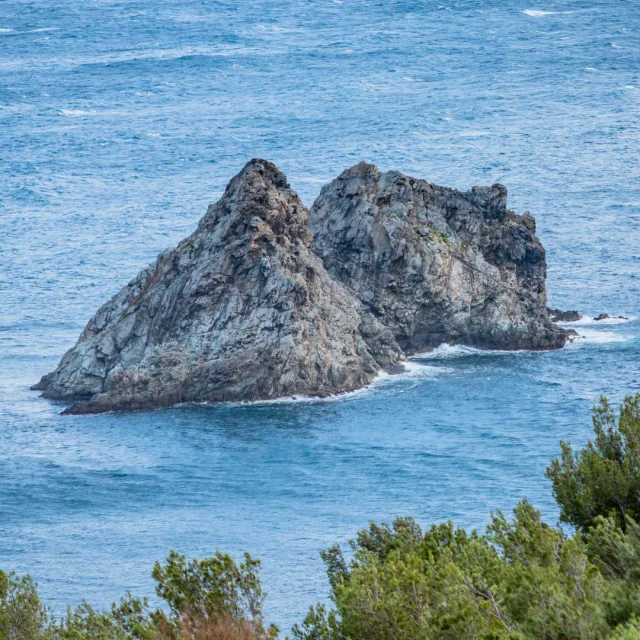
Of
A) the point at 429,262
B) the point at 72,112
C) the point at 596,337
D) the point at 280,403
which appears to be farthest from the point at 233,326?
the point at 72,112

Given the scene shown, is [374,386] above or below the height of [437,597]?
below

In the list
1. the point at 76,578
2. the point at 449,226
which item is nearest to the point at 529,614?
the point at 76,578

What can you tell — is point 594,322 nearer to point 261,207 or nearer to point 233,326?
point 261,207

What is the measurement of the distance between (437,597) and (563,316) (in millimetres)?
79207

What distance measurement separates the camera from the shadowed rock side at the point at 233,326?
3681 inches

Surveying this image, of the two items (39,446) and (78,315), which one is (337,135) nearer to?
(78,315)

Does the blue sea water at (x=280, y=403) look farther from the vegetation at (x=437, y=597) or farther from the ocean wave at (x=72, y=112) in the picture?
the vegetation at (x=437, y=597)

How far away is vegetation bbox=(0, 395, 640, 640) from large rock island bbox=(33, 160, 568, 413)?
156 feet

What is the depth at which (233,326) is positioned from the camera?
94.0 metres

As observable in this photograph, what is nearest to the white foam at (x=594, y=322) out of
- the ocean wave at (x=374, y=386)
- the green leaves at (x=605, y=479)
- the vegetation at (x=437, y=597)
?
the ocean wave at (x=374, y=386)

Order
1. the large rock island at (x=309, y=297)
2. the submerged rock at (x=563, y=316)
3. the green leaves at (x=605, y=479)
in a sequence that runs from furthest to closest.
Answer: the submerged rock at (x=563, y=316) → the large rock island at (x=309, y=297) → the green leaves at (x=605, y=479)

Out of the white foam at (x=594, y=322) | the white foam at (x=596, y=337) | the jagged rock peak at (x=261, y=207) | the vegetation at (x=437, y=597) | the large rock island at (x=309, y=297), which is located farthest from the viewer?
the white foam at (x=594, y=322)

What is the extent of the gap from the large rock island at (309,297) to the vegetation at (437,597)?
47458 mm

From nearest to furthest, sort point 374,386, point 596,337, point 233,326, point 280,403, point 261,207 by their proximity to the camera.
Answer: point 280,403
point 233,326
point 261,207
point 374,386
point 596,337
